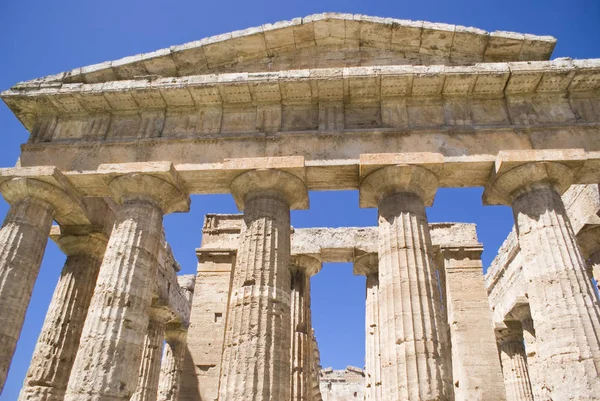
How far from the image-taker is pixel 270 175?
11.9 meters

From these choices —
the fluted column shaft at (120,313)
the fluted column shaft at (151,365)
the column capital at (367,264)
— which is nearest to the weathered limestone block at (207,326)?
the fluted column shaft at (151,365)

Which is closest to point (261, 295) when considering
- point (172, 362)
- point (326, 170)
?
point (326, 170)

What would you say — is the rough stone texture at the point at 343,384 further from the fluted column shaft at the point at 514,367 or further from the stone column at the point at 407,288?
the stone column at the point at 407,288

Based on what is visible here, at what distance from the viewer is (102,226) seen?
14.6 metres

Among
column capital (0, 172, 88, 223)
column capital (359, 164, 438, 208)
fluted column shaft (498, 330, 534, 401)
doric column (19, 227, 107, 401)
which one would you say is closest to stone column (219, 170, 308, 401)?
column capital (359, 164, 438, 208)

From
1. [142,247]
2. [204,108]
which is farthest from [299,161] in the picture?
[142,247]

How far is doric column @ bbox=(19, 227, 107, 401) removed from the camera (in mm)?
12648

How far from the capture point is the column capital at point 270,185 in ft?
38.9

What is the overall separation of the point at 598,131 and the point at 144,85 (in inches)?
435

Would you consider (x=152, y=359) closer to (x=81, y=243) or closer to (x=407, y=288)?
(x=81, y=243)

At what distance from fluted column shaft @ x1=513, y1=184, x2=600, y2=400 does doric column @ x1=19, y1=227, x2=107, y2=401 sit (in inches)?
445

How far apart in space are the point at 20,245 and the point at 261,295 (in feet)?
19.4

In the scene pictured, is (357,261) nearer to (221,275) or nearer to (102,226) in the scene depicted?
(221,275)

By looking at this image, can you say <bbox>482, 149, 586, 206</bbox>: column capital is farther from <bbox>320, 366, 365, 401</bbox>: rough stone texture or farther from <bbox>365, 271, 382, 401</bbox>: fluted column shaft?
<bbox>320, 366, 365, 401</bbox>: rough stone texture
